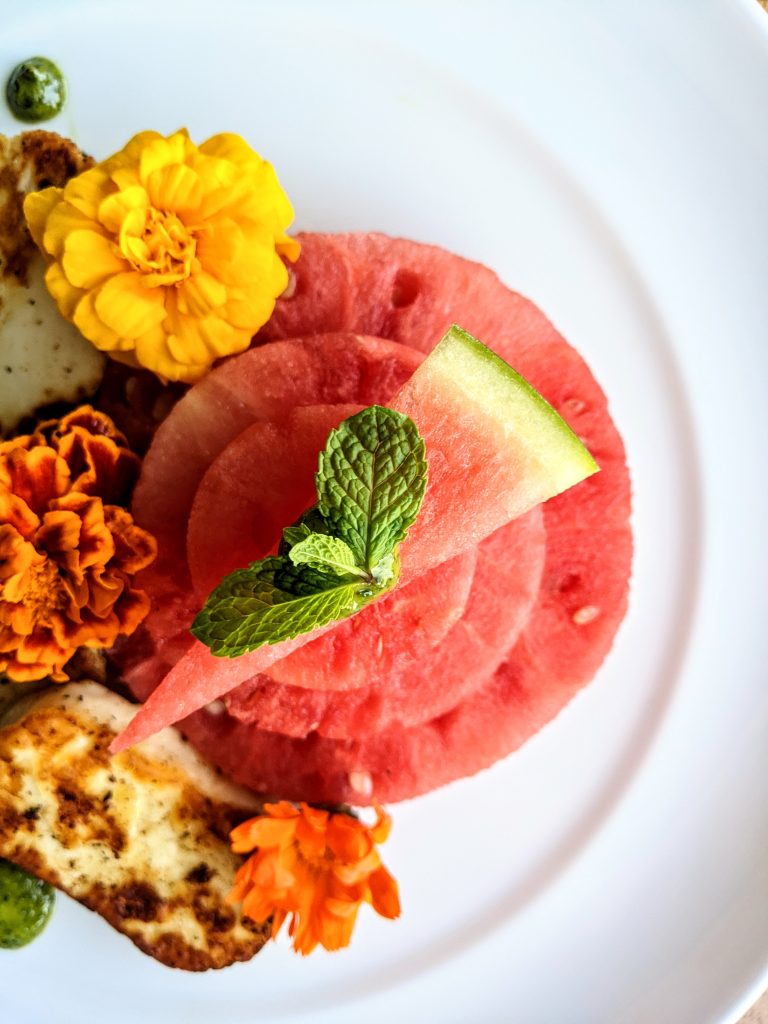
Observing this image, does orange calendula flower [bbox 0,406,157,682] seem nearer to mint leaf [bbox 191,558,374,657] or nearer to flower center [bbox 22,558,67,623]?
flower center [bbox 22,558,67,623]

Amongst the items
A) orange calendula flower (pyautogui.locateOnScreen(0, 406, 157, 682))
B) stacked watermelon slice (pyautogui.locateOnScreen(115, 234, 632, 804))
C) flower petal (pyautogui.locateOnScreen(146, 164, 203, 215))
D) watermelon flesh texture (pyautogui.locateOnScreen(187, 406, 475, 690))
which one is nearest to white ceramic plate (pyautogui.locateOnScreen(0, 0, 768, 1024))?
stacked watermelon slice (pyautogui.locateOnScreen(115, 234, 632, 804))

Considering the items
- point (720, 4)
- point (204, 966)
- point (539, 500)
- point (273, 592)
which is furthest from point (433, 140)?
point (204, 966)

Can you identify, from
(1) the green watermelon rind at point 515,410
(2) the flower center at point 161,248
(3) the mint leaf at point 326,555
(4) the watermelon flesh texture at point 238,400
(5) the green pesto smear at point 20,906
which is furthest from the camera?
(5) the green pesto smear at point 20,906

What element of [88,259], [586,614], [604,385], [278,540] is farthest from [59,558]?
[604,385]

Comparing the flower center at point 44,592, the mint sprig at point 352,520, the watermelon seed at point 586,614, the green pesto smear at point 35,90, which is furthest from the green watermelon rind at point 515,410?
the green pesto smear at point 35,90

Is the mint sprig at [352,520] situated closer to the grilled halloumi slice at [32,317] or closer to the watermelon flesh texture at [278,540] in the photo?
the watermelon flesh texture at [278,540]
